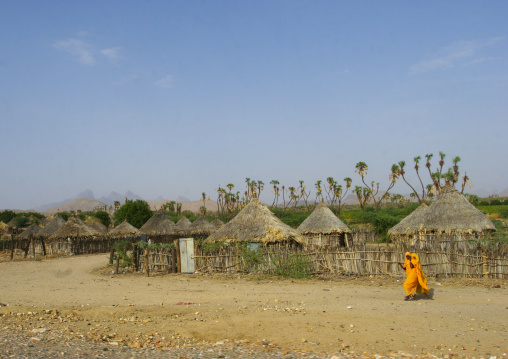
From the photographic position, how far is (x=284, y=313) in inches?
343

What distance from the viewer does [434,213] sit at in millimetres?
21766

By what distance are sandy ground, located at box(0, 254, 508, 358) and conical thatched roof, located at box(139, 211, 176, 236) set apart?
69.6ft

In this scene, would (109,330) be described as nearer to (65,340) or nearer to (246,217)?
(65,340)

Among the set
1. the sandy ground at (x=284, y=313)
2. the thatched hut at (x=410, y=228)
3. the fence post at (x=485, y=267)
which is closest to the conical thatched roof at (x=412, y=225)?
the thatched hut at (x=410, y=228)

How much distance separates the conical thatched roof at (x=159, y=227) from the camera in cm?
3528

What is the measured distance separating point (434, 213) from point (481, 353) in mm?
16495

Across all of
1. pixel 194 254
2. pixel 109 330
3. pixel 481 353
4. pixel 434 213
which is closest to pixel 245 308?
pixel 109 330

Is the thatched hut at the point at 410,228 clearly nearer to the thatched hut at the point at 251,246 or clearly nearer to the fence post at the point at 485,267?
the thatched hut at the point at 251,246

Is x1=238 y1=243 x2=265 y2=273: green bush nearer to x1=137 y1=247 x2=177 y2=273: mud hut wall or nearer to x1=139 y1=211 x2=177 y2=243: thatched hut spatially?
x1=137 y1=247 x2=177 y2=273: mud hut wall

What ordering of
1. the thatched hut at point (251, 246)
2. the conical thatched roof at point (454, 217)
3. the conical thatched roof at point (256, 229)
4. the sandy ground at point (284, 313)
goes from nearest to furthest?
the sandy ground at point (284, 313) → the thatched hut at point (251, 246) → the conical thatched roof at point (256, 229) → the conical thatched roof at point (454, 217)

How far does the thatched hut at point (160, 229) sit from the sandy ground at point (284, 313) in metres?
20.3

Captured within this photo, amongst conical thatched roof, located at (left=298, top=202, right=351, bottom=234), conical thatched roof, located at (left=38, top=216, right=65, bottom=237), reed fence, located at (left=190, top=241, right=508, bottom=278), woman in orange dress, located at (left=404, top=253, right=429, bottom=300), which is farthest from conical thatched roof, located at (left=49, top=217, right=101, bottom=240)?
woman in orange dress, located at (left=404, top=253, right=429, bottom=300)

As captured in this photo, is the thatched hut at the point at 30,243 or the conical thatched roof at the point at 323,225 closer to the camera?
the thatched hut at the point at 30,243

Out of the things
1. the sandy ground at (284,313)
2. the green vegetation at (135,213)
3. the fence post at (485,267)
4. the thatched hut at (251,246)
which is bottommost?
the sandy ground at (284,313)
